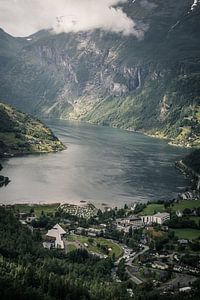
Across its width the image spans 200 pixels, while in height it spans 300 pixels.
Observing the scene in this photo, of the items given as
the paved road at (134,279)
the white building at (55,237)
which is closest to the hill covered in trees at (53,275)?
the paved road at (134,279)

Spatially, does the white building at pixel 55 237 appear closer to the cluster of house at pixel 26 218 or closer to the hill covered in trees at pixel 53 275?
the hill covered in trees at pixel 53 275

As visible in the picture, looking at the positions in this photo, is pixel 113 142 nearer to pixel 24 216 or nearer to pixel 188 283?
pixel 24 216

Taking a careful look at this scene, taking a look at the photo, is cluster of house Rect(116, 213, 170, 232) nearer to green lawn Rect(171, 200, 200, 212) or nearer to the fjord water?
green lawn Rect(171, 200, 200, 212)

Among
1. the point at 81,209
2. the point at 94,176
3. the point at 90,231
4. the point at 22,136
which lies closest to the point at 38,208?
the point at 81,209

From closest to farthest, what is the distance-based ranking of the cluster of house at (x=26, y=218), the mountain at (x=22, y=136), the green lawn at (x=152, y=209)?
the cluster of house at (x=26, y=218)
the green lawn at (x=152, y=209)
the mountain at (x=22, y=136)

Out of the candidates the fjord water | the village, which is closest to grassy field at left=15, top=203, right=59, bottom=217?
the village

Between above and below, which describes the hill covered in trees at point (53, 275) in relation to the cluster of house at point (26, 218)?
above
